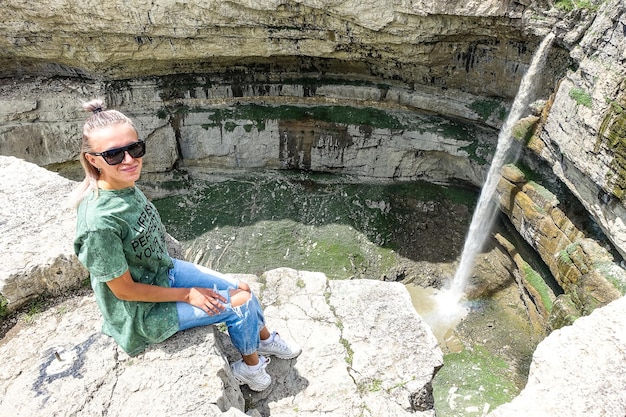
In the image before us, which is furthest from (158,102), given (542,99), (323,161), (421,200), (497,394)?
(497,394)

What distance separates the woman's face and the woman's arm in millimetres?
569

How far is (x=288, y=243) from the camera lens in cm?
1182

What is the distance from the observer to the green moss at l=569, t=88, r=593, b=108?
23.0 ft

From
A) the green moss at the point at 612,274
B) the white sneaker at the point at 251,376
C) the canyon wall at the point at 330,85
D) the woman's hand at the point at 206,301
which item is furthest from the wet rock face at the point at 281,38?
the white sneaker at the point at 251,376

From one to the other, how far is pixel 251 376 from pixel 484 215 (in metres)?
9.88

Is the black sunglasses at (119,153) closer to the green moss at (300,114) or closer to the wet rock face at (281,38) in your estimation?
the wet rock face at (281,38)

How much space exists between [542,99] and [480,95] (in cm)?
229

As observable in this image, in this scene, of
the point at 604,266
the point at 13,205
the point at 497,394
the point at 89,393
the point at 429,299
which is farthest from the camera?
the point at 429,299

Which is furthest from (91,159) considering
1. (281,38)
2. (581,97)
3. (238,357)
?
(281,38)

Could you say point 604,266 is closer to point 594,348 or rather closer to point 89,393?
point 594,348

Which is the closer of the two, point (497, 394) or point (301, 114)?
point (497, 394)

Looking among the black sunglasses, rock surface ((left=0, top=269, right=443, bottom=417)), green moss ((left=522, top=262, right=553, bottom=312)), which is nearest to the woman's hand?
rock surface ((left=0, top=269, right=443, bottom=417))

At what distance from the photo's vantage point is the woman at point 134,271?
233 centimetres

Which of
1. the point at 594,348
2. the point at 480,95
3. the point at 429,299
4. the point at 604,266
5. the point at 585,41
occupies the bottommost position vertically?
the point at 429,299
